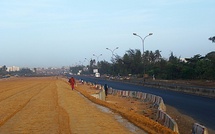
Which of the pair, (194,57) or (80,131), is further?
(194,57)

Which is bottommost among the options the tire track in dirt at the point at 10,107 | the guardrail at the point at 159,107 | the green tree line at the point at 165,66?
the tire track in dirt at the point at 10,107

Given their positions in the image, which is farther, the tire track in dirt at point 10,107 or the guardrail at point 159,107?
the tire track in dirt at point 10,107

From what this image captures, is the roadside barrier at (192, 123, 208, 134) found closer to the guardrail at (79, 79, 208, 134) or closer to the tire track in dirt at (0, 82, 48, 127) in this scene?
the guardrail at (79, 79, 208, 134)

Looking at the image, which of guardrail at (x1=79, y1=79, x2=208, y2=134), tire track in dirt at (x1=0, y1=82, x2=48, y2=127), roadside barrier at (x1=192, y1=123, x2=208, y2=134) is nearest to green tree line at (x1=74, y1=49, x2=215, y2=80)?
guardrail at (x1=79, y1=79, x2=208, y2=134)

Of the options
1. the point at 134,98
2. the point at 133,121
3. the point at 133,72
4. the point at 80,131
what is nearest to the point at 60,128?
the point at 80,131

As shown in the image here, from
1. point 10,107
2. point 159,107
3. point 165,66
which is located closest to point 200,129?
point 159,107

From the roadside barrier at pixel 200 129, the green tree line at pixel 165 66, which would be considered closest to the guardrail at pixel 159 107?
the roadside barrier at pixel 200 129

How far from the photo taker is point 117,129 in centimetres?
1471

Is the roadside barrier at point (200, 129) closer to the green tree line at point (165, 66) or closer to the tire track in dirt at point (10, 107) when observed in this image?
the tire track in dirt at point (10, 107)

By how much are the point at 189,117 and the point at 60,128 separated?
9624mm

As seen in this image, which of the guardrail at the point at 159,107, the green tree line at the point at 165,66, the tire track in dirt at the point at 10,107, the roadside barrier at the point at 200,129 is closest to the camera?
the roadside barrier at the point at 200,129

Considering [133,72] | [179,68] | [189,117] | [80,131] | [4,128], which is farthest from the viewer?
[133,72]

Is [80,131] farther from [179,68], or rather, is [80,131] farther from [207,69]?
[179,68]

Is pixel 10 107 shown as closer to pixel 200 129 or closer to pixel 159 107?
pixel 159 107
